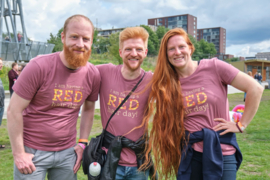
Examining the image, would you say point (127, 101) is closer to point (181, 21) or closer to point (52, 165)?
point (52, 165)

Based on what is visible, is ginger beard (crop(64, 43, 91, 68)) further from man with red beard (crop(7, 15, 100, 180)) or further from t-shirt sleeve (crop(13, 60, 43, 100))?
t-shirt sleeve (crop(13, 60, 43, 100))

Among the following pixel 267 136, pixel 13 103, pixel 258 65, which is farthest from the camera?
pixel 258 65

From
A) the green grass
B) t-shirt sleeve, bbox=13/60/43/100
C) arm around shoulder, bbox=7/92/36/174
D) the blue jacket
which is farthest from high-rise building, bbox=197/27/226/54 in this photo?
arm around shoulder, bbox=7/92/36/174

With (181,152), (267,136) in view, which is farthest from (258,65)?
(181,152)

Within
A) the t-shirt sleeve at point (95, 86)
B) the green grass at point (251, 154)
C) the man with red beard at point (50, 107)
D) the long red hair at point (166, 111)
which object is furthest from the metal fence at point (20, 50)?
the long red hair at point (166, 111)

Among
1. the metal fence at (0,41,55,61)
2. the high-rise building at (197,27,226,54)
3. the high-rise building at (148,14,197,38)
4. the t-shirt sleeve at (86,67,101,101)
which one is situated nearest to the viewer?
the t-shirt sleeve at (86,67,101,101)

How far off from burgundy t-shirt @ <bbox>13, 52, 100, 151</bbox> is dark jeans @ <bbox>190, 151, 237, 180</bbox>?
4.21 feet

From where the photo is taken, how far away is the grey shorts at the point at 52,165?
228 cm

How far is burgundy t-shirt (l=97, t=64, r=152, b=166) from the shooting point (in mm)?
2455

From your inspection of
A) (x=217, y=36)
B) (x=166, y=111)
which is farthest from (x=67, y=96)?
(x=217, y=36)

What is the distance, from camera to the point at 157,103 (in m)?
2.52

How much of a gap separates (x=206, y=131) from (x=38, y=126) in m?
1.58

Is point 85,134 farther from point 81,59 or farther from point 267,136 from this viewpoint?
point 267,136

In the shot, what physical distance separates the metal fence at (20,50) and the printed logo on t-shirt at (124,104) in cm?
2261
